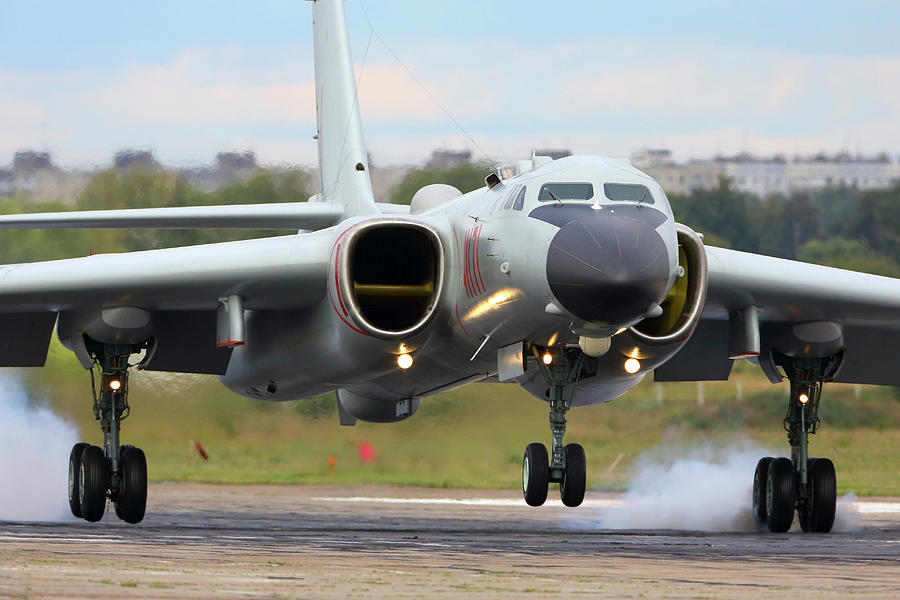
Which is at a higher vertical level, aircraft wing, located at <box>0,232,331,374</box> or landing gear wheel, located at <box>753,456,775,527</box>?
aircraft wing, located at <box>0,232,331,374</box>

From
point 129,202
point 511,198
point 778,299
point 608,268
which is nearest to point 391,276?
point 511,198

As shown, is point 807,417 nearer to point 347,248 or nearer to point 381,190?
point 347,248

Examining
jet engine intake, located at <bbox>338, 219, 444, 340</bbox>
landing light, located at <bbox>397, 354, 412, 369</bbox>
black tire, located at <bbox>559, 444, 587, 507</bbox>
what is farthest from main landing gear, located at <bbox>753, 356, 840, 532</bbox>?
landing light, located at <bbox>397, 354, 412, 369</bbox>

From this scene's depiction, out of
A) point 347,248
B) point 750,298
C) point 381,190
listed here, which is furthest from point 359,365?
point 381,190

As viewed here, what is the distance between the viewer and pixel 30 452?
21578 mm

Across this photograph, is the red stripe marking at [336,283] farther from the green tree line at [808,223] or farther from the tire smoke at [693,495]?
the green tree line at [808,223]

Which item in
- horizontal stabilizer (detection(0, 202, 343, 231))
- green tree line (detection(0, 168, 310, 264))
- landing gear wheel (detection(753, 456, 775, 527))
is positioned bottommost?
landing gear wheel (detection(753, 456, 775, 527))

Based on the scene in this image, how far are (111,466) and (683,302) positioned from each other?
6401mm

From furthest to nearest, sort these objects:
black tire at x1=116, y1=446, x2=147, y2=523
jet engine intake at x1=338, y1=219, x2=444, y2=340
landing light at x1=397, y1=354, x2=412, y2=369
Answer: black tire at x1=116, y1=446, x2=147, y2=523, landing light at x1=397, y1=354, x2=412, y2=369, jet engine intake at x1=338, y1=219, x2=444, y2=340

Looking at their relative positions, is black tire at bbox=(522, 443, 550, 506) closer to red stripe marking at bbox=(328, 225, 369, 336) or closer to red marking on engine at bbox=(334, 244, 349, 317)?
red stripe marking at bbox=(328, 225, 369, 336)

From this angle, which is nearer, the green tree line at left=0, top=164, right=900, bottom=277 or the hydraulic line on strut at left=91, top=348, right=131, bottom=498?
the hydraulic line on strut at left=91, top=348, right=131, bottom=498

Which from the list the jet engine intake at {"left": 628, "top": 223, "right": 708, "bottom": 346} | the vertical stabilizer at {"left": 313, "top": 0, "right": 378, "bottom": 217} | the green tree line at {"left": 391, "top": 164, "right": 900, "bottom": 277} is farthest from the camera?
the green tree line at {"left": 391, "top": 164, "right": 900, "bottom": 277}

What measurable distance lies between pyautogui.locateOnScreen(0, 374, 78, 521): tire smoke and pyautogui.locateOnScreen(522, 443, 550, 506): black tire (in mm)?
8170

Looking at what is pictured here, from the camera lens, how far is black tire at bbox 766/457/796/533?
17.4 meters
